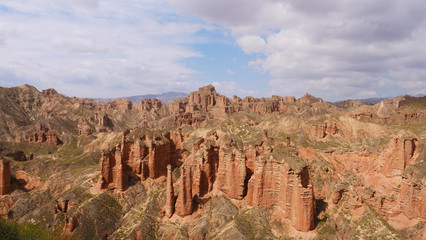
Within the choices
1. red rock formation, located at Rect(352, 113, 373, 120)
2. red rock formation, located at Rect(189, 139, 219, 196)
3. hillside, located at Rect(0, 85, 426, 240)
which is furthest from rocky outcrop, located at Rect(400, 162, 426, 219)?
red rock formation, located at Rect(352, 113, 373, 120)

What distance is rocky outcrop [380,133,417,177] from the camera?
6781cm

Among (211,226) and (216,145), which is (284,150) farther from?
(211,226)

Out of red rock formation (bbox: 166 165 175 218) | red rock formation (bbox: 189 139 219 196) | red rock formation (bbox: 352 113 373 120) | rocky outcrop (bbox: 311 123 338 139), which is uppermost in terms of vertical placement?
red rock formation (bbox: 352 113 373 120)

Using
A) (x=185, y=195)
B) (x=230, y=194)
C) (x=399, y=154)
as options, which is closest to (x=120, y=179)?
(x=185, y=195)

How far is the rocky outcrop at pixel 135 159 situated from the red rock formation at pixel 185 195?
56.9 ft

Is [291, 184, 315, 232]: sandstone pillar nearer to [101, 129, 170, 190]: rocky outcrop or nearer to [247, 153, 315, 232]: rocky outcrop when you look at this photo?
[247, 153, 315, 232]: rocky outcrop

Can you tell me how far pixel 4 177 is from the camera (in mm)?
72750

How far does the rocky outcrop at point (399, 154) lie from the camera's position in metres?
67.8

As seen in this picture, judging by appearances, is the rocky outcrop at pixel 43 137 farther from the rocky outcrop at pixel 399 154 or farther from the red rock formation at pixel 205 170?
the rocky outcrop at pixel 399 154

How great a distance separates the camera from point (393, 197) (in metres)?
54.9

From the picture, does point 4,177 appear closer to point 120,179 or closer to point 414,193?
point 120,179

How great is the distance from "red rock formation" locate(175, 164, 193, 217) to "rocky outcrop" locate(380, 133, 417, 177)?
52.3 meters

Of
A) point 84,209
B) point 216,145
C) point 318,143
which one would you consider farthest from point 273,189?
point 318,143

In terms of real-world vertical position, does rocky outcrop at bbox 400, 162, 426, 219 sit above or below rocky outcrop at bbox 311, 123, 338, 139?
below
